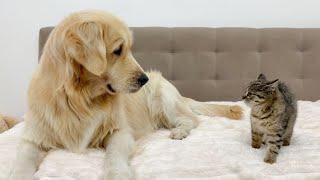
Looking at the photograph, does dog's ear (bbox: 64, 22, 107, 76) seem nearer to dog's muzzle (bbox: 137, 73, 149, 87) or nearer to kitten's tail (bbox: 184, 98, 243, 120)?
dog's muzzle (bbox: 137, 73, 149, 87)

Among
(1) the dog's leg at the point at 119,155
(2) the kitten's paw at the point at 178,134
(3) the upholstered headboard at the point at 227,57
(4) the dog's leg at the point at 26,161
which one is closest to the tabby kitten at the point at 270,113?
(2) the kitten's paw at the point at 178,134

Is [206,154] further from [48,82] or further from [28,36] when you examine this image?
[28,36]

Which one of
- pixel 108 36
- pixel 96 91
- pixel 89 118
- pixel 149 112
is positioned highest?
pixel 108 36

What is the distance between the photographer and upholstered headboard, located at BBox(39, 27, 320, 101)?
2537 millimetres

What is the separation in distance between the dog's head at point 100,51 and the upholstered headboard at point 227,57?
923 mm

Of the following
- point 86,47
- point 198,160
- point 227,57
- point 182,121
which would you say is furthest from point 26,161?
point 227,57

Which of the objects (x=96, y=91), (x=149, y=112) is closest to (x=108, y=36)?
(x=96, y=91)

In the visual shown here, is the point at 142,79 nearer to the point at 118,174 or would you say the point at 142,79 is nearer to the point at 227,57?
the point at 118,174

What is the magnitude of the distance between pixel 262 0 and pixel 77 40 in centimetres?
160

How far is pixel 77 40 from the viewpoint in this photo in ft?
4.85

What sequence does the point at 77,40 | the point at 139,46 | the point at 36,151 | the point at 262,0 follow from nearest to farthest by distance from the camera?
1. the point at 77,40
2. the point at 36,151
3. the point at 139,46
4. the point at 262,0

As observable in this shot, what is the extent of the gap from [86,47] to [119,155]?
0.41 meters

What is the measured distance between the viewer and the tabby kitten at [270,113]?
1.55m

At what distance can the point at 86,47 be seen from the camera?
4.84ft
